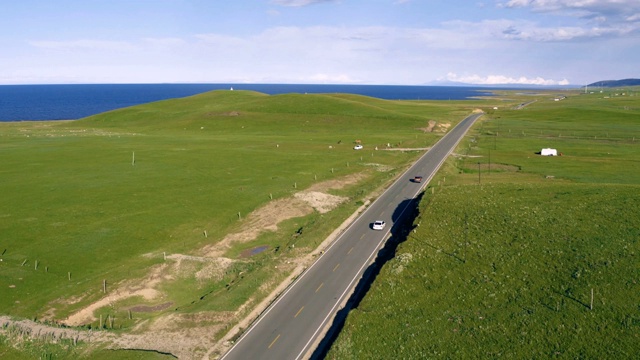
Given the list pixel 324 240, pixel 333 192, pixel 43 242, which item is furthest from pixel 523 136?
pixel 43 242

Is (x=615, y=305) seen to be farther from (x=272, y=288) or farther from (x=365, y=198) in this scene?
(x=365, y=198)

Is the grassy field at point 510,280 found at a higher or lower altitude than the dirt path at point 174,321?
higher

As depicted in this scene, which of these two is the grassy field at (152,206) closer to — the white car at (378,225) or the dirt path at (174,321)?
the dirt path at (174,321)

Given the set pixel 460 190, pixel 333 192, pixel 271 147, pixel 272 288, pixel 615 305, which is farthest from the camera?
pixel 271 147

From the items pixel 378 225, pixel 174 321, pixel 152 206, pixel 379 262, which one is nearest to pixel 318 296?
pixel 379 262

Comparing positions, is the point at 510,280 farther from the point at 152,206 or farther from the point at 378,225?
the point at 152,206

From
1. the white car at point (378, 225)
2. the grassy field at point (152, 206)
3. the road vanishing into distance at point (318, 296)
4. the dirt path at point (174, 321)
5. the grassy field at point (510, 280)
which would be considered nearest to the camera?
the grassy field at point (510, 280)

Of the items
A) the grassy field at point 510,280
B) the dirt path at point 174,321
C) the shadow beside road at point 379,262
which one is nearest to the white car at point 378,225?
→ the shadow beside road at point 379,262

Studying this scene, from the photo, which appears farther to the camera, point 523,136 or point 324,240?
point 523,136
